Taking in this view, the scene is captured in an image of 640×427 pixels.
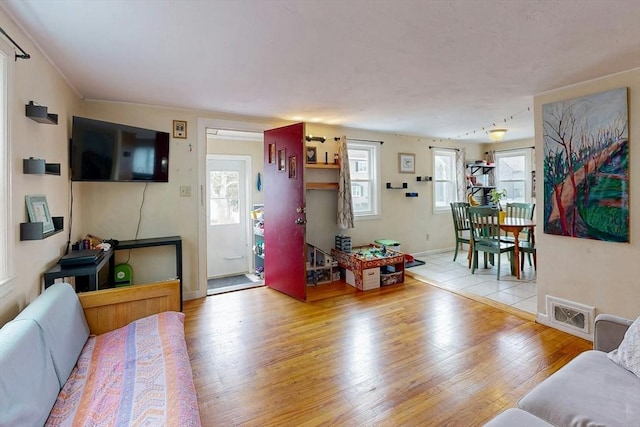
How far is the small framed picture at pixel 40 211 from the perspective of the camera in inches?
73.6

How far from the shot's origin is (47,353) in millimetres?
1403

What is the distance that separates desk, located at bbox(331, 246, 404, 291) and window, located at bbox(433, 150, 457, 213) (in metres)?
1.99

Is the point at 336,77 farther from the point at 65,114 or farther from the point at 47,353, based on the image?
the point at 47,353

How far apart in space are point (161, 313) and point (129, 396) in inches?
32.5

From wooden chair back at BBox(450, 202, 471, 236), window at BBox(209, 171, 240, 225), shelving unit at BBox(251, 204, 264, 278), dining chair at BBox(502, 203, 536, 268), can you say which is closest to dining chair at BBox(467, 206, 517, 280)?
dining chair at BBox(502, 203, 536, 268)

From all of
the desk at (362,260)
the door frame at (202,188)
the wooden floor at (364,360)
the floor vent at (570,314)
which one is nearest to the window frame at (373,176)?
the desk at (362,260)

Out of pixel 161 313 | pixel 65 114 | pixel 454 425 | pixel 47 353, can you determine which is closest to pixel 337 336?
pixel 454 425

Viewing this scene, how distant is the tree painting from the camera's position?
2.41 metres

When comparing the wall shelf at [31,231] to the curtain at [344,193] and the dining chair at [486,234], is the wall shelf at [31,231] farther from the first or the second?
the dining chair at [486,234]

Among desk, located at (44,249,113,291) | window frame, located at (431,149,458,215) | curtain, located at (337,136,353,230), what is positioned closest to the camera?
desk, located at (44,249,113,291)

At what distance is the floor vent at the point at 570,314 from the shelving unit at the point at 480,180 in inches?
145

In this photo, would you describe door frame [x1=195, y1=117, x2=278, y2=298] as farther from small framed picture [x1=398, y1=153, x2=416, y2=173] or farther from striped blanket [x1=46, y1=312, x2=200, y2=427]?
small framed picture [x1=398, y1=153, x2=416, y2=173]

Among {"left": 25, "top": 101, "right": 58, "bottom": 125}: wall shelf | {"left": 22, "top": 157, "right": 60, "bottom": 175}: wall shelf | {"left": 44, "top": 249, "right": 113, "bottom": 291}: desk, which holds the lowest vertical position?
{"left": 44, "top": 249, "right": 113, "bottom": 291}: desk

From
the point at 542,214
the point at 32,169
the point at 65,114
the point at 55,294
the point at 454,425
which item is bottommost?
the point at 454,425
